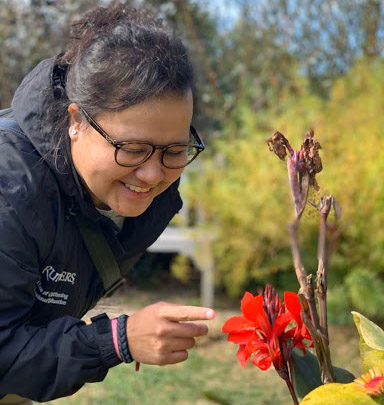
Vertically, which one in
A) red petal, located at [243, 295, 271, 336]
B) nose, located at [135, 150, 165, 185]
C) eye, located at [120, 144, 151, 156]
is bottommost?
red petal, located at [243, 295, 271, 336]

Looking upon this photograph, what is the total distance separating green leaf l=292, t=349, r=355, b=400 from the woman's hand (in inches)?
7.4

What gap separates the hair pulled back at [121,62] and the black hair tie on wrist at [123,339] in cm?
44

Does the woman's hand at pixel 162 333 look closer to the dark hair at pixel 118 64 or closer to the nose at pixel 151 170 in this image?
the nose at pixel 151 170

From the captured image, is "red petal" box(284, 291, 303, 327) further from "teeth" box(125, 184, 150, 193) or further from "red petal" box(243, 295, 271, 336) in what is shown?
"teeth" box(125, 184, 150, 193)

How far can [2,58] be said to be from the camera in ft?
18.6

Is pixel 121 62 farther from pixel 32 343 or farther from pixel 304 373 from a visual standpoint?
pixel 304 373

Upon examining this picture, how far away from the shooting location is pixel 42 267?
170cm

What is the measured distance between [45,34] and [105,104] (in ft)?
15.7

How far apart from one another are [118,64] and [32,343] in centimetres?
62

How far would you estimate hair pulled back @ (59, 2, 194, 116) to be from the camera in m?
1.57

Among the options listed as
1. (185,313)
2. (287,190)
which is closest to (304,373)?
(185,313)

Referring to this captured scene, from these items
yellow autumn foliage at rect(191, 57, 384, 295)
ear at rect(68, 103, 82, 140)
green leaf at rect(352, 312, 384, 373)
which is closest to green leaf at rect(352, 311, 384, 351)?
green leaf at rect(352, 312, 384, 373)

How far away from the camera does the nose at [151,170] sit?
154 cm

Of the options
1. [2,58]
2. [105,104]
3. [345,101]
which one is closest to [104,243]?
[105,104]
